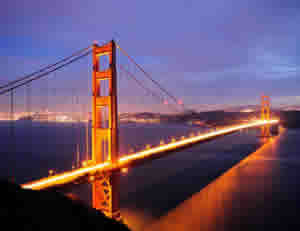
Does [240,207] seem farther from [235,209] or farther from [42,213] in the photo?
[42,213]

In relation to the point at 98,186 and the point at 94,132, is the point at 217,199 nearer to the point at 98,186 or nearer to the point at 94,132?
the point at 98,186

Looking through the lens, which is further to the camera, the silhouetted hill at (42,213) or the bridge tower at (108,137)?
the bridge tower at (108,137)

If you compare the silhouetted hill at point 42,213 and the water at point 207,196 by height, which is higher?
the silhouetted hill at point 42,213

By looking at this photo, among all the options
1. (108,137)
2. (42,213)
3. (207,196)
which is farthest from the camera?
(207,196)

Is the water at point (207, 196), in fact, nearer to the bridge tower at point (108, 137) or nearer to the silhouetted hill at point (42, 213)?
the bridge tower at point (108, 137)

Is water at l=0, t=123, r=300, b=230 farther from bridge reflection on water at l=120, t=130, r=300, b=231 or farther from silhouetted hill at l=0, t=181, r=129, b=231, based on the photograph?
silhouetted hill at l=0, t=181, r=129, b=231

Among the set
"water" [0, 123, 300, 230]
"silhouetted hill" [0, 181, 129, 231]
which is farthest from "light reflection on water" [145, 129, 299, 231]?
A: "silhouetted hill" [0, 181, 129, 231]

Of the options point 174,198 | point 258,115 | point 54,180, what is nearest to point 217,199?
point 174,198

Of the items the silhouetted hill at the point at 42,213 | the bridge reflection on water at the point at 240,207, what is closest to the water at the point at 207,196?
the bridge reflection on water at the point at 240,207

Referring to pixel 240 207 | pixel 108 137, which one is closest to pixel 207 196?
pixel 240 207
